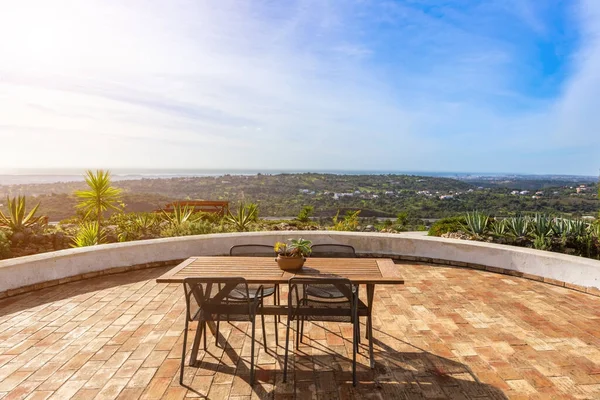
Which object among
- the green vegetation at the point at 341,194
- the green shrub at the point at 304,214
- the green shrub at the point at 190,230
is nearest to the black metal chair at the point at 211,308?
the green shrub at the point at 190,230

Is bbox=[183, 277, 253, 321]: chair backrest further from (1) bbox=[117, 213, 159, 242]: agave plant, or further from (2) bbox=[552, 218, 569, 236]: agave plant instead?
(2) bbox=[552, 218, 569, 236]: agave plant

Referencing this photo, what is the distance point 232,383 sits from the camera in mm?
2555

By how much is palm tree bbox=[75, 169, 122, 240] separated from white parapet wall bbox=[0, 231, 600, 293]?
2512 millimetres

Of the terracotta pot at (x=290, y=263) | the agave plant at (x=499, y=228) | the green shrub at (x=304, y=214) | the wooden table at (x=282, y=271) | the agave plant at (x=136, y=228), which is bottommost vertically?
the green shrub at (x=304, y=214)

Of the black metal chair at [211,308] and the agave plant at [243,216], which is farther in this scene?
the agave plant at [243,216]

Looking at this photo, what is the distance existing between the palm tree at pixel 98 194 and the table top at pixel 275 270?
17.3 feet

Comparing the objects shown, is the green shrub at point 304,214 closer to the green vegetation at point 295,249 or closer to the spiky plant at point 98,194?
the spiky plant at point 98,194

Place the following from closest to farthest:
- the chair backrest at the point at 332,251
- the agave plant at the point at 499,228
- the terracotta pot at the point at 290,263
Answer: the terracotta pot at the point at 290,263, the chair backrest at the point at 332,251, the agave plant at the point at 499,228

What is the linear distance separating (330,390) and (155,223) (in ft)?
23.7

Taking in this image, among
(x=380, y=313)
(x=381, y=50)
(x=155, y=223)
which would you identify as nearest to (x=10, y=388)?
(x=380, y=313)

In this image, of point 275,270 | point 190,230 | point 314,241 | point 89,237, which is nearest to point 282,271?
point 275,270

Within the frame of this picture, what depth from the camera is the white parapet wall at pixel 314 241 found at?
449 centimetres

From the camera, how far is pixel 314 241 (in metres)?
6.47

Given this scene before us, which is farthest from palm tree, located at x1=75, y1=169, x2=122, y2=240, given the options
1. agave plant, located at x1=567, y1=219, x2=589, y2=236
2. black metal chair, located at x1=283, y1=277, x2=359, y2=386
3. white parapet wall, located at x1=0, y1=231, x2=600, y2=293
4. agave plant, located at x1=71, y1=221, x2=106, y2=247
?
agave plant, located at x1=567, y1=219, x2=589, y2=236
